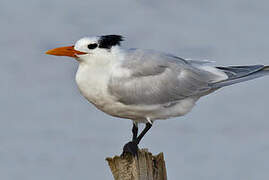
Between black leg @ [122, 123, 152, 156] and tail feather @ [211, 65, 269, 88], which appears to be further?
tail feather @ [211, 65, 269, 88]

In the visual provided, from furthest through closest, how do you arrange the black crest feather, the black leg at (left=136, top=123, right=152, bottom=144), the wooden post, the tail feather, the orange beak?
the tail feather → the black leg at (left=136, top=123, right=152, bottom=144) → the black crest feather → the orange beak → the wooden post

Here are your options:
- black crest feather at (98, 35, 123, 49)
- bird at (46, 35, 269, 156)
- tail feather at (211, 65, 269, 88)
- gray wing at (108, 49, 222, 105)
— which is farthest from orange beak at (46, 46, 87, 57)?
tail feather at (211, 65, 269, 88)

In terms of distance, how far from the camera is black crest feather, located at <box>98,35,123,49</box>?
7.43 m

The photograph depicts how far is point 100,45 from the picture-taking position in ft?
24.3

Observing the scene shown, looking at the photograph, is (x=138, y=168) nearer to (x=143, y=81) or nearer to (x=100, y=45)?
(x=143, y=81)

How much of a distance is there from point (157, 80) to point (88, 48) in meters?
1.11

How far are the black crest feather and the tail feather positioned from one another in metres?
1.75

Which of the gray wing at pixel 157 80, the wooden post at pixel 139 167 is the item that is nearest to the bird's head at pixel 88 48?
the gray wing at pixel 157 80

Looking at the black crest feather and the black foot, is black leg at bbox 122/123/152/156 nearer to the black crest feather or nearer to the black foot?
the black foot

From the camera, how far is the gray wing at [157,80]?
7.39 m

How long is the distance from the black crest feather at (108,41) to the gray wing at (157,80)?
241 mm

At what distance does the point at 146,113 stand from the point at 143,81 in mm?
454

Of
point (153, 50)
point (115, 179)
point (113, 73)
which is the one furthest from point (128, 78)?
point (115, 179)

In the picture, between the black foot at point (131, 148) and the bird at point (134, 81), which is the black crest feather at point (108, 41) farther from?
the black foot at point (131, 148)
